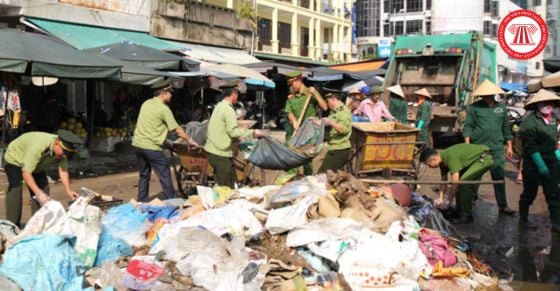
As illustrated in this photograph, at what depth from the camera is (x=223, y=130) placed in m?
6.84

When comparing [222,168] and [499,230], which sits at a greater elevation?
[222,168]

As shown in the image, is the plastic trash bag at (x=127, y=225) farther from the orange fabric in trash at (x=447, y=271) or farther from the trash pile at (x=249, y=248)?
the orange fabric in trash at (x=447, y=271)

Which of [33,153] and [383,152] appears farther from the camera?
[383,152]

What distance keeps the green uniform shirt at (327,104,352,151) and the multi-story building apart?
50.8 m

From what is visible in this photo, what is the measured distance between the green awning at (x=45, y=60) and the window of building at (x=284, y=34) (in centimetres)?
2864

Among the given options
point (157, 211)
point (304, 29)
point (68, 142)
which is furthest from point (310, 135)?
point (304, 29)

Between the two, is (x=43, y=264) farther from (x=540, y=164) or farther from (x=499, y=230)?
(x=540, y=164)

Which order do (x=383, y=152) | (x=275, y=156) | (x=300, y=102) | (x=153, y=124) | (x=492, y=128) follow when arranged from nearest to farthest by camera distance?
(x=275, y=156) → (x=153, y=124) → (x=492, y=128) → (x=383, y=152) → (x=300, y=102)

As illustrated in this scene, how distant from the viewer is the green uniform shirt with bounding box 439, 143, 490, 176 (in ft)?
21.1

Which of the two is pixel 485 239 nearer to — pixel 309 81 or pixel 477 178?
pixel 477 178

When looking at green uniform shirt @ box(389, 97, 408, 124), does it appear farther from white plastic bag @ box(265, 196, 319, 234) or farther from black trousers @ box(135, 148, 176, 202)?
white plastic bag @ box(265, 196, 319, 234)

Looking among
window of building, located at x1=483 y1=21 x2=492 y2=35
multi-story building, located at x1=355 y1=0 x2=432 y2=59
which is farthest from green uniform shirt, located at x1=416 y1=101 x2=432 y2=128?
multi-story building, located at x1=355 y1=0 x2=432 y2=59

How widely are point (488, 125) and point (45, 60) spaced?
6.29m

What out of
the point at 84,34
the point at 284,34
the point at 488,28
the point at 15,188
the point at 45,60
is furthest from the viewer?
the point at 488,28
